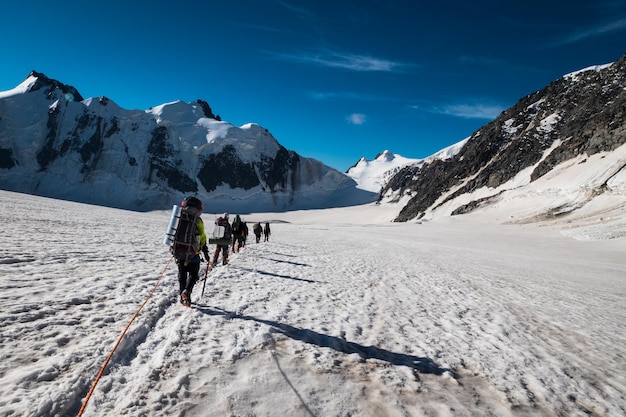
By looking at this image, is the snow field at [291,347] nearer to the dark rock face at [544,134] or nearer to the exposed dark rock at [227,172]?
the dark rock face at [544,134]

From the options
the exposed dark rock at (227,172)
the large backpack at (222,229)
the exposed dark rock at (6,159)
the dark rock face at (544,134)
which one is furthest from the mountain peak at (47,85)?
the large backpack at (222,229)

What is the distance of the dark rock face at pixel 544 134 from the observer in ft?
186

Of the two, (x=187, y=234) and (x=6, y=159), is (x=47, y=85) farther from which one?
(x=187, y=234)

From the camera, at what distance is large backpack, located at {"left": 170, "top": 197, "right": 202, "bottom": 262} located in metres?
6.23

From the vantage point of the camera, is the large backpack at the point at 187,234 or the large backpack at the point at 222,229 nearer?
the large backpack at the point at 187,234

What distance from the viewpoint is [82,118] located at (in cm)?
13388

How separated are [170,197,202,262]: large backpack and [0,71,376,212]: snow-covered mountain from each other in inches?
5050

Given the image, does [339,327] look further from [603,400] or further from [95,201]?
[95,201]

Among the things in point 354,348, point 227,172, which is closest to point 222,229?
point 354,348

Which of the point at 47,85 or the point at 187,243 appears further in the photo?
the point at 47,85

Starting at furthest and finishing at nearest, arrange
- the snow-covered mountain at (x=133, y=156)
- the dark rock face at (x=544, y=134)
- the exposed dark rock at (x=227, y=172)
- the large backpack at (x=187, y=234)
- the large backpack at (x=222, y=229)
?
the exposed dark rock at (x=227, y=172) < the snow-covered mountain at (x=133, y=156) < the dark rock face at (x=544, y=134) < the large backpack at (x=222, y=229) < the large backpack at (x=187, y=234)

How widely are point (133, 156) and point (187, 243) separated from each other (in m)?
145

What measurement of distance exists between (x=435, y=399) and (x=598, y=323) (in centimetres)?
636

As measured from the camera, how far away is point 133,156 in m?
131
